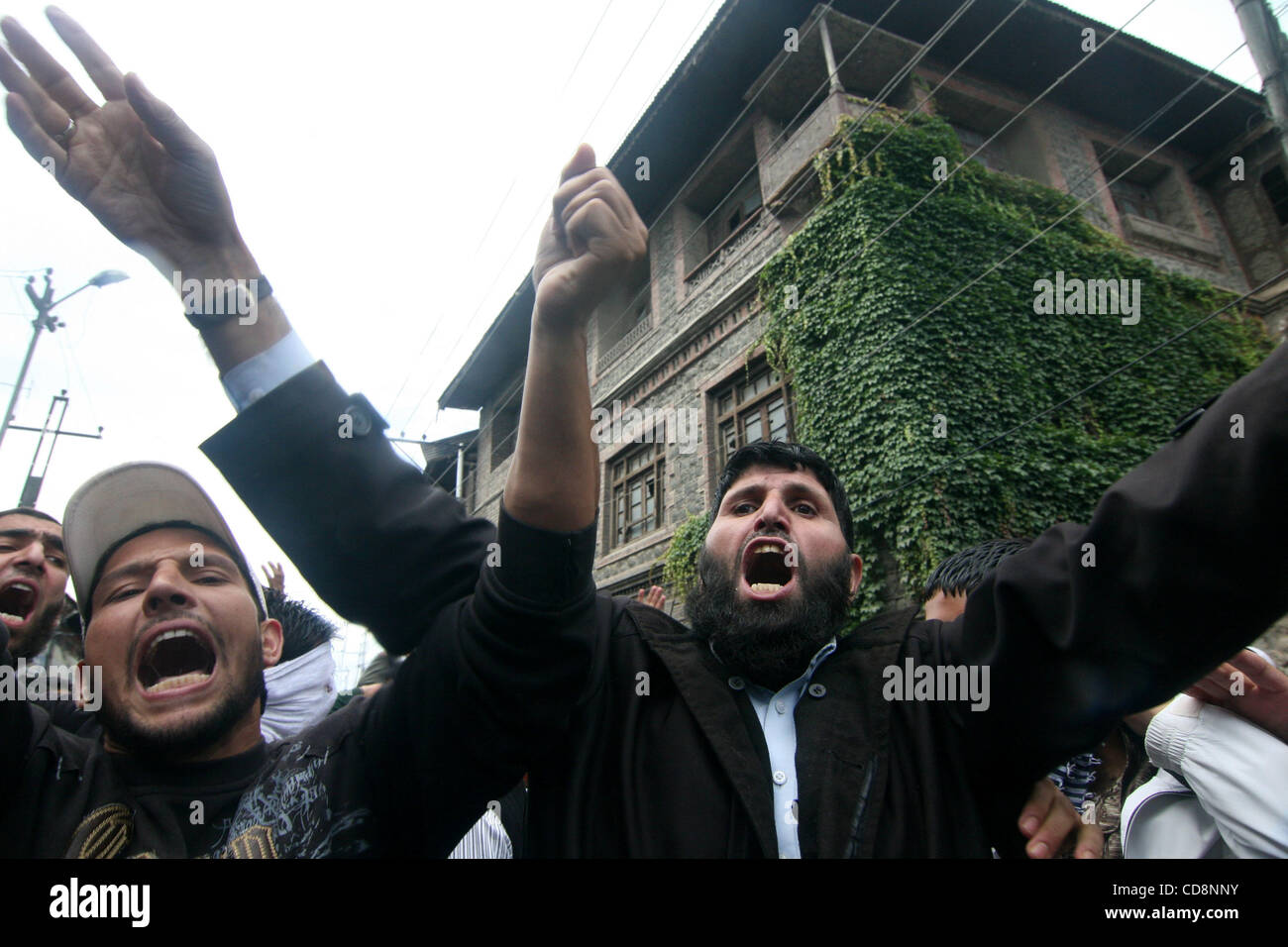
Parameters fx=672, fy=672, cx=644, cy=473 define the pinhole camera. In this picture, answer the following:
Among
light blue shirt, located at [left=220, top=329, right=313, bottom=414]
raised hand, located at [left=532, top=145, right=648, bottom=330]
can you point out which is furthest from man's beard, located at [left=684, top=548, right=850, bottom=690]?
light blue shirt, located at [left=220, top=329, right=313, bottom=414]

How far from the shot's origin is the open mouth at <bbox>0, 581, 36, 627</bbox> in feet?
9.55

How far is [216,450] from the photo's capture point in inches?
46.2

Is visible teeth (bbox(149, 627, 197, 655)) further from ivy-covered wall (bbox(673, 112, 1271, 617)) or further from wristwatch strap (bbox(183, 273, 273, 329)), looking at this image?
ivy-covered wall (bbox(673, 112, 1271, 617))

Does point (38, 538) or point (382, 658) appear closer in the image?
point (38, 538)

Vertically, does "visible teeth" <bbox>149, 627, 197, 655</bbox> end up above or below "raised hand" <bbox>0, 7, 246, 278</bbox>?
below

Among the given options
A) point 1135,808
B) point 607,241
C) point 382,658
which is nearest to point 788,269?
point 382,658

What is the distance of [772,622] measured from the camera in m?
1.77

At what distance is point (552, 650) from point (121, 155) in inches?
48.8

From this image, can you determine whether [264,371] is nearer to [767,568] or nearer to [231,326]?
[231,326]

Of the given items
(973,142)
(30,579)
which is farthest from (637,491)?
(30,579)

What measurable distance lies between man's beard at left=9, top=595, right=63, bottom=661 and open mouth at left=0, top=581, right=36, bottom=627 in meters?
0.06

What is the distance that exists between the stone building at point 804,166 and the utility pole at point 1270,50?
4.82 meters
